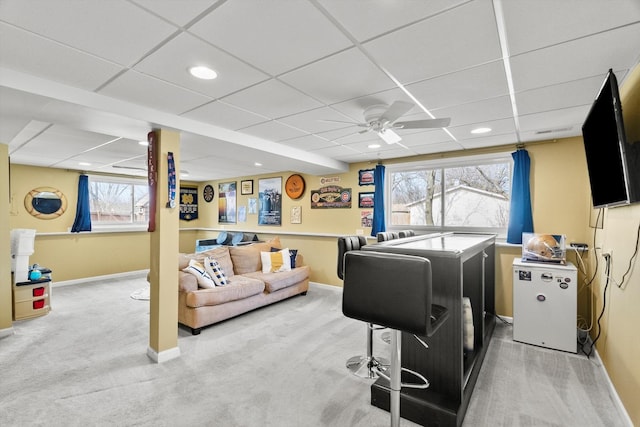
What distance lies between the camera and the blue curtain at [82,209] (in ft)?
19.8

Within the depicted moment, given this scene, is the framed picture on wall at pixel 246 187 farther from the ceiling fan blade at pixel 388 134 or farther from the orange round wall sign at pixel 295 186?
the ceiling fan blade at pixel 388 134

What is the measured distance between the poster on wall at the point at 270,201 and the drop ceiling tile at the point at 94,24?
16.1 ft

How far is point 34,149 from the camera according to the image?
4.29m

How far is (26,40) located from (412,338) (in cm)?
311

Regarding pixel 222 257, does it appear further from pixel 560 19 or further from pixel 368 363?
pixel 560 19

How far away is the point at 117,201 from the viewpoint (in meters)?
6.99

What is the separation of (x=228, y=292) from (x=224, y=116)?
2.24 meters

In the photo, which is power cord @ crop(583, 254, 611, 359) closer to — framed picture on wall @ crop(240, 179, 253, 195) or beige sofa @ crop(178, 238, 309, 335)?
beige sofa @ crop(178, 238, 309, 335)

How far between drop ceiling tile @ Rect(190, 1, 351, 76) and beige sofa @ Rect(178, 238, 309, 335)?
9.42ft

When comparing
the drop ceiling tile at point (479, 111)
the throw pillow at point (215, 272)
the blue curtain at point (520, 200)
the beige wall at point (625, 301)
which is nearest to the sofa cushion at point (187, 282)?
the throw pillow at point (215, 272)

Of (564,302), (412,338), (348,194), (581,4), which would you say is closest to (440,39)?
(581,4)

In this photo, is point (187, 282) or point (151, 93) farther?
point (187, 282)

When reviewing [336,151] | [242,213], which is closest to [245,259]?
[336,151]

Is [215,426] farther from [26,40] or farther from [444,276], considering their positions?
[26,40]
